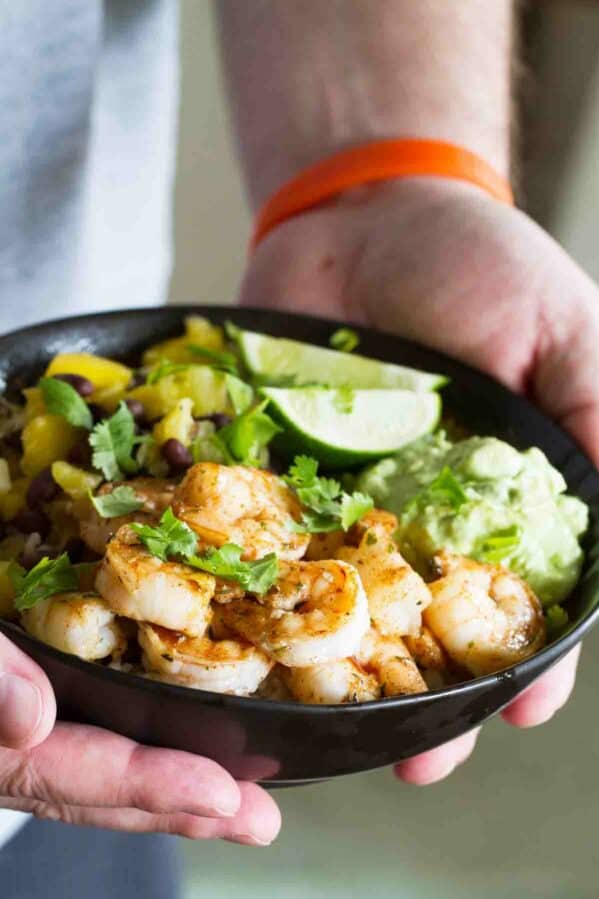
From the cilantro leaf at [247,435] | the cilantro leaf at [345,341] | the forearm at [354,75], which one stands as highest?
the forearm at [354,75]

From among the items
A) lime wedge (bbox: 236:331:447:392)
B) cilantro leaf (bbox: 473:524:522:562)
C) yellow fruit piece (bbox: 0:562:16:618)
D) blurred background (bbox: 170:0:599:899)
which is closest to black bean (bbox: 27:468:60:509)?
yellow fruit piece (bbox: 0:562:16:618)

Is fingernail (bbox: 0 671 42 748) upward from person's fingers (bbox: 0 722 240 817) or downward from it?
upward

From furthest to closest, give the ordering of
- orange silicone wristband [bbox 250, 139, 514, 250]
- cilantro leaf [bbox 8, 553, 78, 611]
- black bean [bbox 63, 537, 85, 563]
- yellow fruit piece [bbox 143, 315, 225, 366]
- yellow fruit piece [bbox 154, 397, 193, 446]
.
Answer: orange silicone wristband [bbox 250, 139, 514, 250] → yellow fruit piece [bbox 143, 315, 225, 366] → yellow fruit piece [bbox 154, 397, 193, 446] → black bean [bbox 63, 537, 85, 563] → cilantro leaf [bbox 8, 553, 78, 611]

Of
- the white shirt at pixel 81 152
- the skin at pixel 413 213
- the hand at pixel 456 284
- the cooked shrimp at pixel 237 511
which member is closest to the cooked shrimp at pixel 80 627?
the cooked shrimp at pixel 237 511

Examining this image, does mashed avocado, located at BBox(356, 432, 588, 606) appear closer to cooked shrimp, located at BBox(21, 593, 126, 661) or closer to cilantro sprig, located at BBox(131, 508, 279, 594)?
cilantro sprig, located at BBox(131, 508, 279, 594)

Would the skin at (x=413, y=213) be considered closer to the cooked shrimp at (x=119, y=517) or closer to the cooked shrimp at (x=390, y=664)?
the cooked shrimp at (x=390, y=664)

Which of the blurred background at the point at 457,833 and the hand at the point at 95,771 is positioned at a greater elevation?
the hand at the point at 95,771
